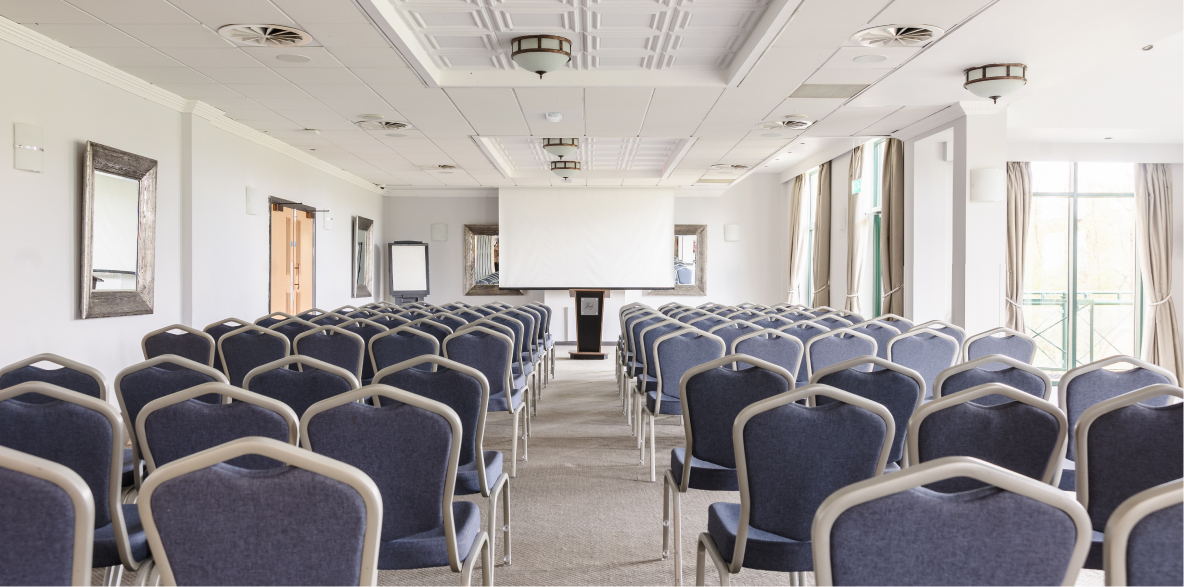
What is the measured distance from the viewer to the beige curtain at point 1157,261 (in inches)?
347

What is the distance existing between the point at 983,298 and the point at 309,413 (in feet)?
23.0

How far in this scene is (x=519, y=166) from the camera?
38.1 ft

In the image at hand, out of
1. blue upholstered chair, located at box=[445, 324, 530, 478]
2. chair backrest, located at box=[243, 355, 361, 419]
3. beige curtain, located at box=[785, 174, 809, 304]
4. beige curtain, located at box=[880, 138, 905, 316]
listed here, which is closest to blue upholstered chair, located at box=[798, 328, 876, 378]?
blue upholstered chair, located at box=[445, 324, 530, 478]

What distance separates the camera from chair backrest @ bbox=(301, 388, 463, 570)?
1951 millimetres

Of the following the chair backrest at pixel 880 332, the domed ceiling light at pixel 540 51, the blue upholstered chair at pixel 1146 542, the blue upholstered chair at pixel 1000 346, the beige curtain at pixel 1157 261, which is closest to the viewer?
the blue upholstered chair at pixel 1146 542

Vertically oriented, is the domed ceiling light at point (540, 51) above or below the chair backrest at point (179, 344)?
above

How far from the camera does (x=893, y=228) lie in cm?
898

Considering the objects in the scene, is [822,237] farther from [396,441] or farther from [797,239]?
[396,441]

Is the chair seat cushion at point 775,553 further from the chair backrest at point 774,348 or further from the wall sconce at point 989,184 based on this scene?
the wall sconce at point 989,184

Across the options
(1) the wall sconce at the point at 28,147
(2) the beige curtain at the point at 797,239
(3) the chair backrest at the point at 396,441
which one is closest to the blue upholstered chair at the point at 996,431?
(3) the chair backrest at the point at 396,441

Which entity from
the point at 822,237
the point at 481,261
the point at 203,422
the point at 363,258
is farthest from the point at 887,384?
the point at 481,261

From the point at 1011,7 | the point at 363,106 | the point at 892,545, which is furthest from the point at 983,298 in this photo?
the point at 892,545

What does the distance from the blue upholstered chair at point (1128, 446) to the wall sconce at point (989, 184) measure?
5482 mm

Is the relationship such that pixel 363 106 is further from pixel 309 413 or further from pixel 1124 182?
pixel 1124 182
